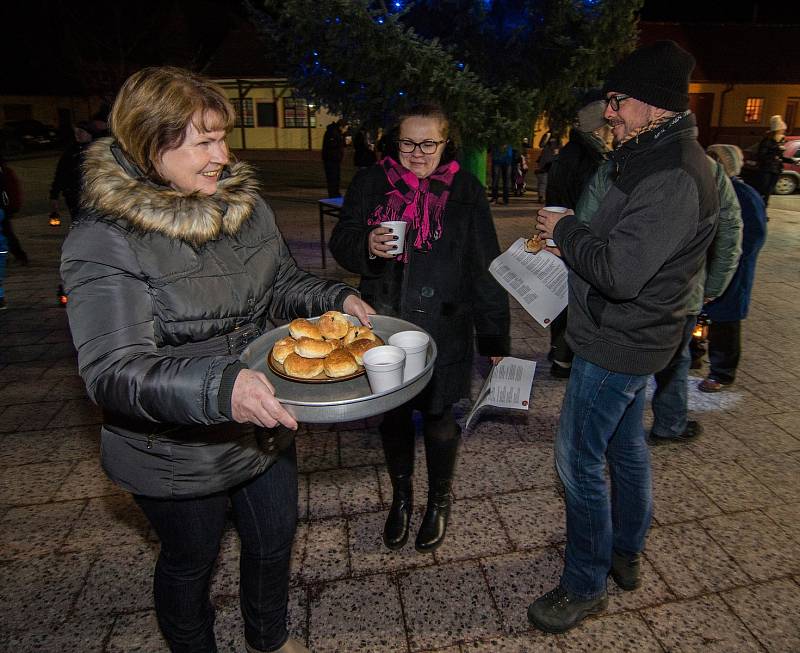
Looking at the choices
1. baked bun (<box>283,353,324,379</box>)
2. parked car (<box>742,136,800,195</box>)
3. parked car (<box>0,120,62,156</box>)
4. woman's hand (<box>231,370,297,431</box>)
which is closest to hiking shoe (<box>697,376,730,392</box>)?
baked bun (<box>283,353,324,379</box>)

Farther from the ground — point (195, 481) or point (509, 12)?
point (509, 12)

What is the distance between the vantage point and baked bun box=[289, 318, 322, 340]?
92.1 inches

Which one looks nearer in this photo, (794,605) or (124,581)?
(794,605)

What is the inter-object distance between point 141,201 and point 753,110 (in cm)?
3737

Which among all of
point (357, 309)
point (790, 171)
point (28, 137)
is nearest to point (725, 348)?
point (357, 309)

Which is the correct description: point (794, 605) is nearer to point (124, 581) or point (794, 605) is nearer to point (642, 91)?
point (642, 91)

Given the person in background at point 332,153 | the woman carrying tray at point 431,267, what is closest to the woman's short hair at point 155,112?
the woman carrying tray at point 431,267

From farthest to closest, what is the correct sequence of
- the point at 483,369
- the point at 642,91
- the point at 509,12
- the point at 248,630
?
the point at 509,12 → the point at 483,369 → the point at 248,630 → the point at 642,91

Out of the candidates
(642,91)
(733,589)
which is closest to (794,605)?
(733,589)

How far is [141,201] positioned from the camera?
68.4 inches

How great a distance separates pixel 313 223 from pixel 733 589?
452 inches

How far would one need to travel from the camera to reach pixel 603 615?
8.93ft

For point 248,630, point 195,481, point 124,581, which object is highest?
point 195,481

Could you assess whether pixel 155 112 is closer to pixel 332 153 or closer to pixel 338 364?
pixel 338 364
